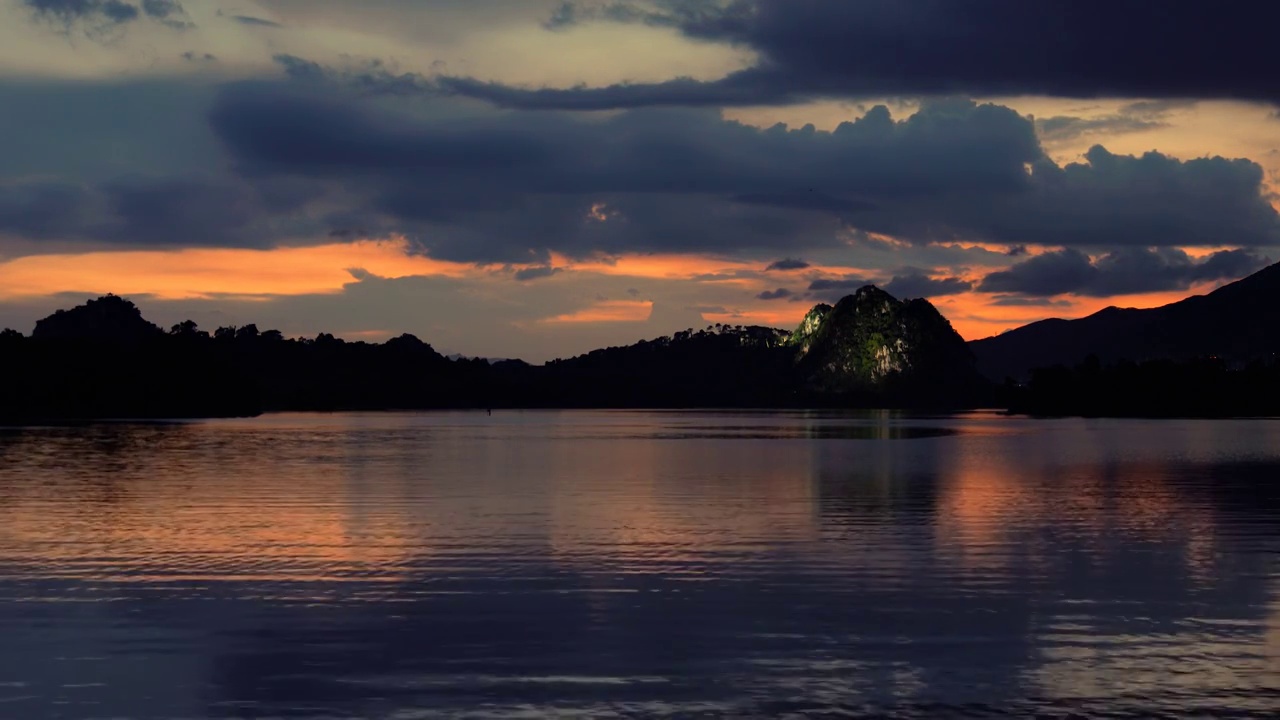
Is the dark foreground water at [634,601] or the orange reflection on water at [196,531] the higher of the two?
the orange reflection on water at [196,531]

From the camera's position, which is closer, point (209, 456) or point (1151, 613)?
point (1151, 613)

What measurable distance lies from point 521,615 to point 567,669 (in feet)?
20.3

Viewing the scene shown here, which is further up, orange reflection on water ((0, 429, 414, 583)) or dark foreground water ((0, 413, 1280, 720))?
orange reflection on water ((0, 429, 414, 583))

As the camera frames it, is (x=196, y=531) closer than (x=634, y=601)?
No

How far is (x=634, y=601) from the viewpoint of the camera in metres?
32.4

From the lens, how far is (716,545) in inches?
1748

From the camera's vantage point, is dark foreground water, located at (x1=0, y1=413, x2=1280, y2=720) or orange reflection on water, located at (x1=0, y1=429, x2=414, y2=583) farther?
orange reflection on water, located at (x1=0, y1=429, x2=414, y2=583)

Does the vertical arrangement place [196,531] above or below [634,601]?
above

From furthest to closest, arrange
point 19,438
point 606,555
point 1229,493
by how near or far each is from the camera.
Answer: point 19,438, point 1229,493, point 606,555

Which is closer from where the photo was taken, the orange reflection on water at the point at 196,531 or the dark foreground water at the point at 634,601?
the dark foreground water at the point at 634,601

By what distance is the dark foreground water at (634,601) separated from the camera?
73.7 ft

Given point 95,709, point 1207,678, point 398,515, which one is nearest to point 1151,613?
point 1207,678

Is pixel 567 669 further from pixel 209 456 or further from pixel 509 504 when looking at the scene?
pixel 209 456

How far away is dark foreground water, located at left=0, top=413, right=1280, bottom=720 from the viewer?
73.7 feet
